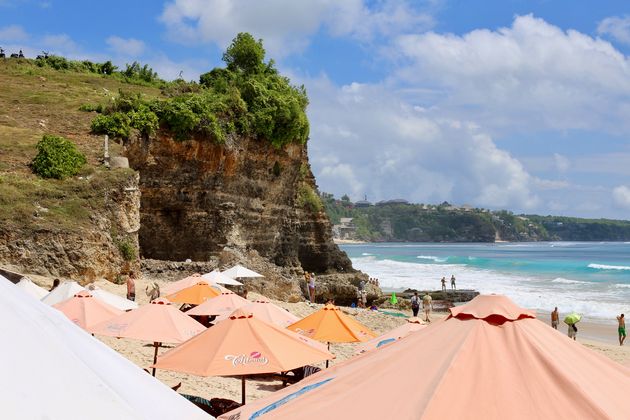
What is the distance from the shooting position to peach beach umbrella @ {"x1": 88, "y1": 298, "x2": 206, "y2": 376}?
9789 millimetres

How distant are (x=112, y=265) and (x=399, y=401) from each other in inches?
735

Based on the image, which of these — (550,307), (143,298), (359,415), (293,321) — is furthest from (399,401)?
(550,307)

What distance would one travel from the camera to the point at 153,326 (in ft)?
32.9

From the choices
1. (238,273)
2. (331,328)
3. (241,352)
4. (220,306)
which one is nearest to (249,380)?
(220,306)

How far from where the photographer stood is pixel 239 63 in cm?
3591

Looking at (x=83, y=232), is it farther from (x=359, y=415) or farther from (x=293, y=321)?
(x=359, y=415)

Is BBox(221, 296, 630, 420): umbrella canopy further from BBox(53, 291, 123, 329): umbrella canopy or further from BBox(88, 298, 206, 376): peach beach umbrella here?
BBox(53, 291, 123, 329): umbrella canopy

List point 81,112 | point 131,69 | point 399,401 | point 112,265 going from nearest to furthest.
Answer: point 399,401
point 112,265
point 81,112
point 131,69

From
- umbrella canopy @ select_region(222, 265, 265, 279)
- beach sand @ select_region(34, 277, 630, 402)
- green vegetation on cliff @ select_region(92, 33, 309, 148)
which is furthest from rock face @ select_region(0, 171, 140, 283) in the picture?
green vegetation on cliff @ select_region(92, 33, 309, 148)

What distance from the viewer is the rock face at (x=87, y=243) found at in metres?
18.2

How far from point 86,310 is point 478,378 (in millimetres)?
9594

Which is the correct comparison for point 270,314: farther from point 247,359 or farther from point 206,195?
point 206,195

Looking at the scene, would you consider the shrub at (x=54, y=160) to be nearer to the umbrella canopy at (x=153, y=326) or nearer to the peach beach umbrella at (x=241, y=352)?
the umbrella canopy at (x=153, y=326)

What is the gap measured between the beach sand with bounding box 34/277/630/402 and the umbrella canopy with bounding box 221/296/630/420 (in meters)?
0.47
